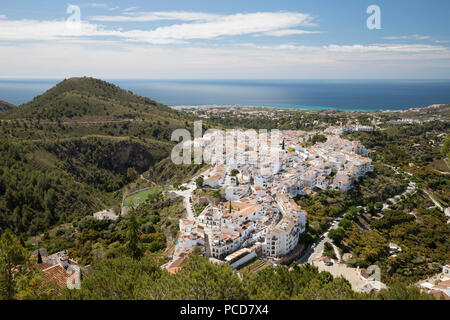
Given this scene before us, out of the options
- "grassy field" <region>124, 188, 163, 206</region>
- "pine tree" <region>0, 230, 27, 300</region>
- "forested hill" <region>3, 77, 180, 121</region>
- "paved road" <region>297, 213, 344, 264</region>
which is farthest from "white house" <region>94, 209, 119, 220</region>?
"forested hill" <region>3, 77, 180, 121</region>

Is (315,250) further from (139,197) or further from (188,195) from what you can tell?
(139,197)

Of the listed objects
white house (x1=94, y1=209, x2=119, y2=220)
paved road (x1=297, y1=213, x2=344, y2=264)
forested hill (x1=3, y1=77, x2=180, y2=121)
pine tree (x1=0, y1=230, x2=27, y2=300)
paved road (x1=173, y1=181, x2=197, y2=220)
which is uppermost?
forested hill (x1=3, y1=77, x2=180, y2=121)

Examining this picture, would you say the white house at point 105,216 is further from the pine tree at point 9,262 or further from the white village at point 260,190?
the pine tree at point 9,262

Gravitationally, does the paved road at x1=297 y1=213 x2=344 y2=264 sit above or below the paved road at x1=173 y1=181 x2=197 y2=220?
below

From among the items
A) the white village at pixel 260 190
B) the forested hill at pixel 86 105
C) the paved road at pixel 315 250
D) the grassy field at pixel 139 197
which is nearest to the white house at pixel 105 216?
the grassy field at pixel 139 197

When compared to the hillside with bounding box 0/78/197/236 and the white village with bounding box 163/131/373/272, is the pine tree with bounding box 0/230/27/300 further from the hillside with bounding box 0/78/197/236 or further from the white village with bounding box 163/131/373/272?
the hillside with bounding box 0/78/197/236

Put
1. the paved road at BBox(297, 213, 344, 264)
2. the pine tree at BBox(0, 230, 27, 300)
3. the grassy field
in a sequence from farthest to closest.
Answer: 1. the grassy field
2. the paved road at BBox(297, 213, 344, 264)
3. the pine tree at BBox(0, 230, 27, 300)
